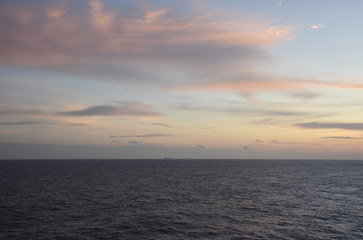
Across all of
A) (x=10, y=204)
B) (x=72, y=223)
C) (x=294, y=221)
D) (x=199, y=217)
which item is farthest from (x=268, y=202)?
(x=10, y=204)

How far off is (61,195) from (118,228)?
3797 cm

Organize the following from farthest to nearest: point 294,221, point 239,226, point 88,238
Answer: point 294,221
point 239,226
point 88,238

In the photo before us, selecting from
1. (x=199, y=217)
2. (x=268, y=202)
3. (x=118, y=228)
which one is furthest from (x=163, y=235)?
(x=268, y=202)

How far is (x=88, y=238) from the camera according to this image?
1516 inches

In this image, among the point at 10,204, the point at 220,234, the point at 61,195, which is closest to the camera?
the point at 220,234

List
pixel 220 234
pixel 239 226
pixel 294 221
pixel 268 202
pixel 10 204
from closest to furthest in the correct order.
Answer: pixel 220 234 → pixel 239 226 → pixel 294 221 → pixel 10 204 → pixel 268 202

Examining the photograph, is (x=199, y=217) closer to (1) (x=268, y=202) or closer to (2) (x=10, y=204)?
(1) (x=268, y=202)

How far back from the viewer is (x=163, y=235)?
40.5 metres

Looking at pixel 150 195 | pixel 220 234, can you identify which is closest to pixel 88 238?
pixel 220 234

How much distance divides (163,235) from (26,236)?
19058mm

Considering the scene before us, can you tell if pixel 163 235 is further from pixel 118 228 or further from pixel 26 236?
pixel 26 236

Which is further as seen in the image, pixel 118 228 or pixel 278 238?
pixel 118 228

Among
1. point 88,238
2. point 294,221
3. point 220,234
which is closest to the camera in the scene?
point 88,238

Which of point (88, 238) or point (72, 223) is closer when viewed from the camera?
point (88, 238)
